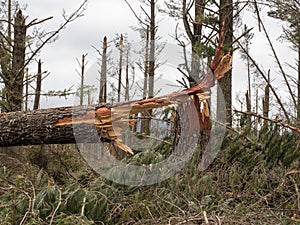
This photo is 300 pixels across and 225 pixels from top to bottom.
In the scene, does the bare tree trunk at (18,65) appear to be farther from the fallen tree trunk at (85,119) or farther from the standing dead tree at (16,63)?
the fallen tree trunk at (85,119)

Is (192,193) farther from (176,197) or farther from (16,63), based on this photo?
(16,63)

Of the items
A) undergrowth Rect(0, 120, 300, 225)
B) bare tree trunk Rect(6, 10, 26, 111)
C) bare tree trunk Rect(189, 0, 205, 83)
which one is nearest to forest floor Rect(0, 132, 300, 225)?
undergrowth Rect(0, 120, 300, 225)

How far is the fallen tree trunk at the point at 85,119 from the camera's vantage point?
130 inches

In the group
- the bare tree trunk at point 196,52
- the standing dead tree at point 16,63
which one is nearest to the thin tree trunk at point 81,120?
the bare tree trunk at point 196,52

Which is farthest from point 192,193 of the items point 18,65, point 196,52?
point 18,65

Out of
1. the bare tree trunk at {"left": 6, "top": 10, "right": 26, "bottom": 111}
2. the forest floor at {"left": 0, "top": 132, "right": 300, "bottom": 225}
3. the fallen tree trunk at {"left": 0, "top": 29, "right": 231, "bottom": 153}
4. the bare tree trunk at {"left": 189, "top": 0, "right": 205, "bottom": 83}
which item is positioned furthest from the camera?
the bare tree trunk at {"left": 6, "top": 10, "right": 26, "bottom": 111}

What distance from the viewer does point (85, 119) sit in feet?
10.8

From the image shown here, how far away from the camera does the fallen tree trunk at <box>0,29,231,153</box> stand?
10.9 ft

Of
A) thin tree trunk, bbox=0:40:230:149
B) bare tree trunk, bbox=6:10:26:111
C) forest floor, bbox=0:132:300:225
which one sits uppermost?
bare tree trunk, bbox=6:10:26:111

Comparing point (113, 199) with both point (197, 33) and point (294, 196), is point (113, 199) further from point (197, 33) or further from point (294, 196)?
point (197, 33)

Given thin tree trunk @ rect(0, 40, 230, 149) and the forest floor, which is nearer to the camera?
the forest floor

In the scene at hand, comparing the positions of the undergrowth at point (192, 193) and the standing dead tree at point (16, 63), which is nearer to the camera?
the undergrowth at point (192, 193)

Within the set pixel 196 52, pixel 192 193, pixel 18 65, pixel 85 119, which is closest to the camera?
pixel 192 193

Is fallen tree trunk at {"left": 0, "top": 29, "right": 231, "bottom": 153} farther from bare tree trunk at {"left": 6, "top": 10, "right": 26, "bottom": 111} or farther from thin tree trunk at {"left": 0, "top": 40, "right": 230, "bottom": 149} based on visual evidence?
bare tree trunk at {"left": 6, "top": 10, "right": 26, "bottom": 111}
